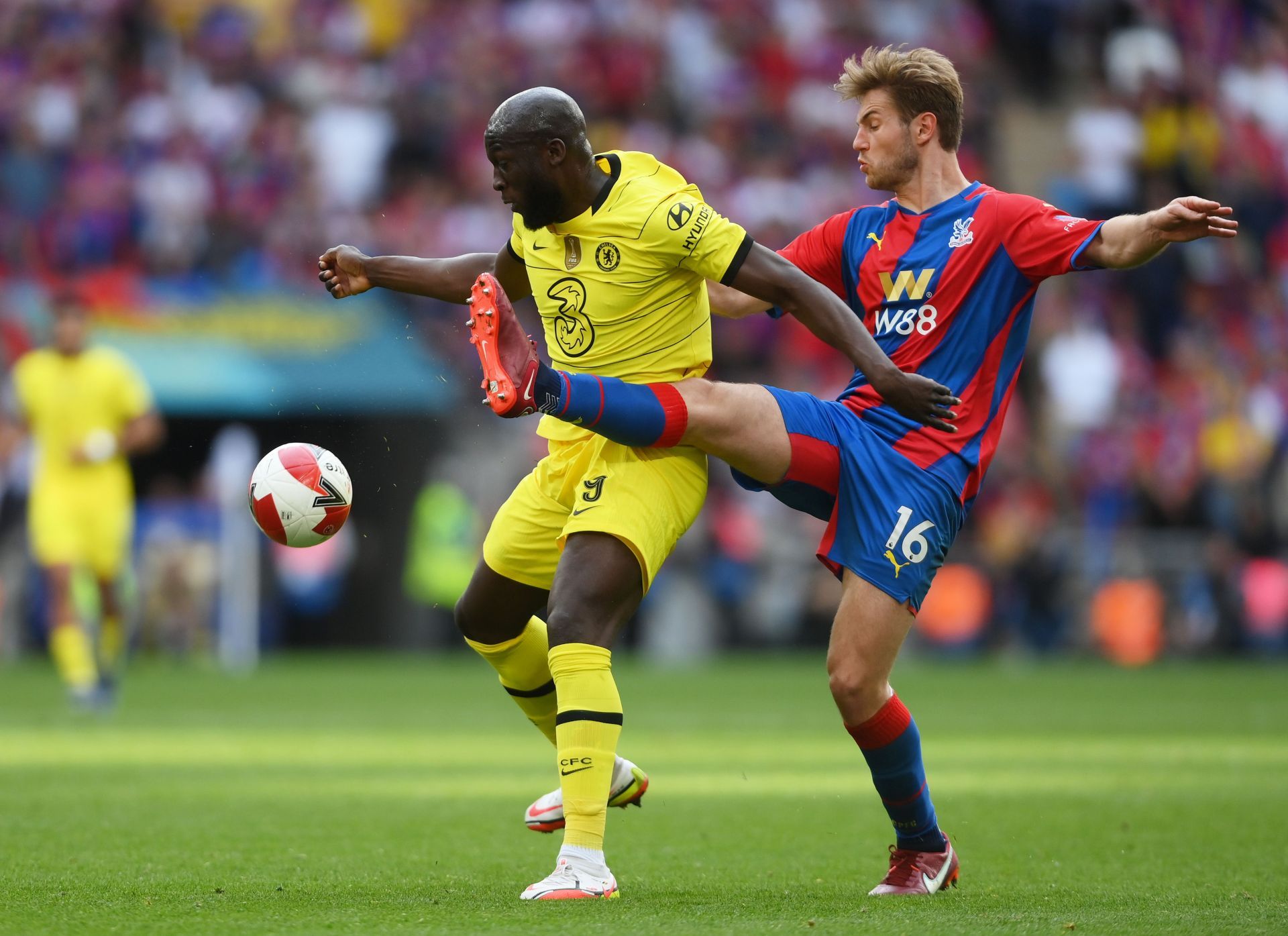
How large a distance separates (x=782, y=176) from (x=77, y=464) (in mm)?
10621

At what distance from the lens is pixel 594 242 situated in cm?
560

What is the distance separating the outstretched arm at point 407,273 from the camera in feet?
20.5

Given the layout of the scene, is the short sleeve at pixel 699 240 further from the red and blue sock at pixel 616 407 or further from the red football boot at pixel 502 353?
the red football boot at pixel 502 353

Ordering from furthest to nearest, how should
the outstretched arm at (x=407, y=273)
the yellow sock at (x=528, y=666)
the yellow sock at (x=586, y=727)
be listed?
the outstretched arm at (x=407, y=273)
the yellow sock at (x=528, y=666)
the yellow sock at (x=586, y=727)

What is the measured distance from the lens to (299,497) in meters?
6.04

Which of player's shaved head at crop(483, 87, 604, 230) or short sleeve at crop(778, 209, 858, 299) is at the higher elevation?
player's shaved head at crop(483, 87, 604, 230)

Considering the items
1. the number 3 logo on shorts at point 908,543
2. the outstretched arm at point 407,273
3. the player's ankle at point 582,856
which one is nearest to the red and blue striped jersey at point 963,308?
the number 3 logo on shorts at point 908,543

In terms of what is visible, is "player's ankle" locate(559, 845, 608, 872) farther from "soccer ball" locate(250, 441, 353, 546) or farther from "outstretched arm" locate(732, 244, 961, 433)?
"outstretched arm" locate(732, 244, 961, 433)

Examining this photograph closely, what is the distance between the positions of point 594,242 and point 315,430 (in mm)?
13363

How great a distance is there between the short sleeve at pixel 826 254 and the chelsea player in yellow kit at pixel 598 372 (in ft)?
1.30

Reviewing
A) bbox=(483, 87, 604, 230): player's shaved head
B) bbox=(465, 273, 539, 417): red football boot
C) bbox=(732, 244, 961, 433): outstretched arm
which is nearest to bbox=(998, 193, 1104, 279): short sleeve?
bbox=(732, 244, 961, 433): outstretched arm

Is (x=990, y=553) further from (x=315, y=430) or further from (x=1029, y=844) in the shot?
(x=1029, y=844)

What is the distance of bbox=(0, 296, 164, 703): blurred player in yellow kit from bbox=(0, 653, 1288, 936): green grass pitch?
843mm

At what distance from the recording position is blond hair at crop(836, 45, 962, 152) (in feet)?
19.1
